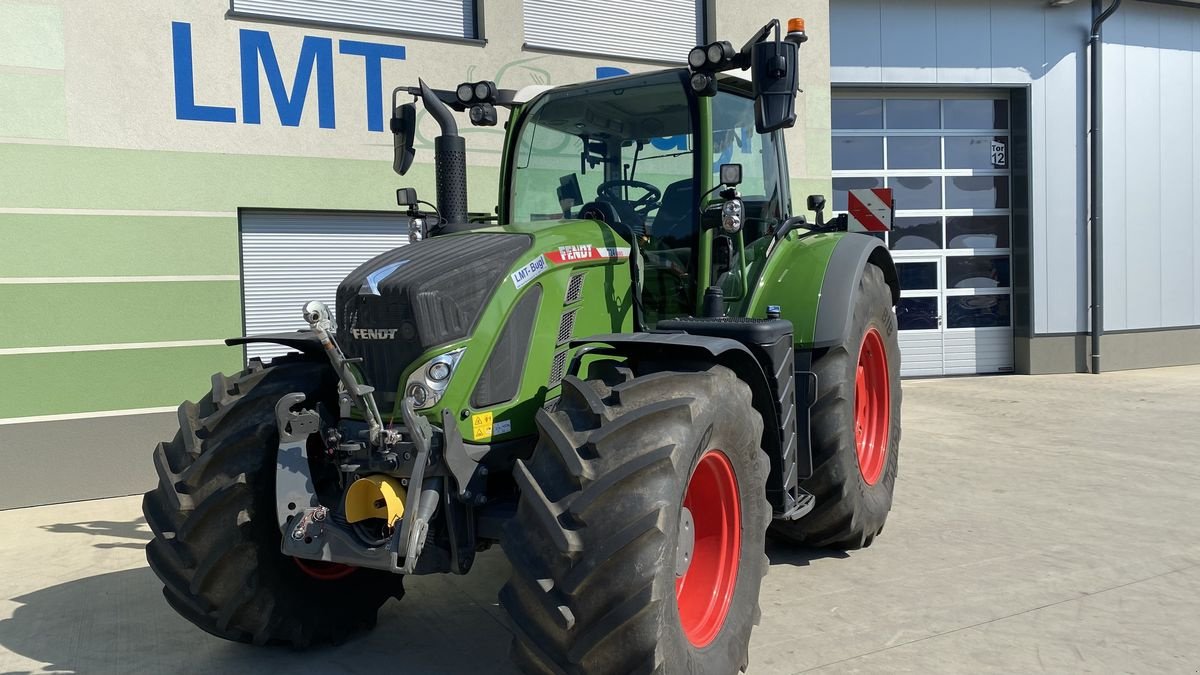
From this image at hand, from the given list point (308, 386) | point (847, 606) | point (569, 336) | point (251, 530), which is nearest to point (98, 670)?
point (251, 530)

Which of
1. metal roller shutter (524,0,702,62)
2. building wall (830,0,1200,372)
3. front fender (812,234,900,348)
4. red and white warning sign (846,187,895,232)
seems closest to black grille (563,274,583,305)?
front fender (812,234,900,348)

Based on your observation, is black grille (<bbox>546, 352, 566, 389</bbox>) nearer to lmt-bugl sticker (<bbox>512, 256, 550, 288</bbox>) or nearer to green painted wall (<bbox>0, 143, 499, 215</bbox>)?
lmt-bugl sticker (<bbox>512, 256, 550, 288</bbox>)

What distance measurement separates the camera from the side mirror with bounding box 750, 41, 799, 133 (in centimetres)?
361

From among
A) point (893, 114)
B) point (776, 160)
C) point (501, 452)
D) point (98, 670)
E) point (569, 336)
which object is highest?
point (893, 114)

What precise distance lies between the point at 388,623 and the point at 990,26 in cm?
1165

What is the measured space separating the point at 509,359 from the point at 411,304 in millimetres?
408

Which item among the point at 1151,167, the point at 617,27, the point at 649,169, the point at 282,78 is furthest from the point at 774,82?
the point at 1151,167

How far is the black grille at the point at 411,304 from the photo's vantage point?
10.9 feet

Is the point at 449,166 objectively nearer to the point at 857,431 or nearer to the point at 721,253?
the point at 721,253

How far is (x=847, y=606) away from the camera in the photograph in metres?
4.19

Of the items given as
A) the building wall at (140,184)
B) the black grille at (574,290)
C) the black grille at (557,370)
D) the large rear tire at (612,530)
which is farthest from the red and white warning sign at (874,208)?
the large rear tire at (612,530)

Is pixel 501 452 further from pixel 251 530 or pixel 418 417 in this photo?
pixel 251 530

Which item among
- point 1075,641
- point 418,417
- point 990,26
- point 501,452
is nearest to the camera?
point 418,417

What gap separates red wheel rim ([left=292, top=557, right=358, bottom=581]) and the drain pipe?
38.3 ft
